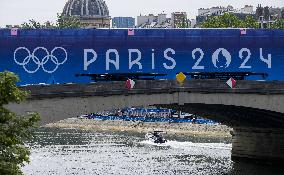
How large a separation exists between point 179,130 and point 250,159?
42.3m

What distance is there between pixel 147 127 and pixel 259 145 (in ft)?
170

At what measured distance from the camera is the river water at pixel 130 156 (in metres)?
62.9

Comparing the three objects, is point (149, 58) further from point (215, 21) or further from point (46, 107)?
point (215, 21)

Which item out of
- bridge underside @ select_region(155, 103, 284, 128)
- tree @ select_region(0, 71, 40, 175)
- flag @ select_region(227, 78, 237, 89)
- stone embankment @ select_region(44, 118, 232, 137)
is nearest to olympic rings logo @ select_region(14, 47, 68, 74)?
flag @ select_region(227, 78, 237, 89)

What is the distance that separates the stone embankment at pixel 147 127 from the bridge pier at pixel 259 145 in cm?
2951

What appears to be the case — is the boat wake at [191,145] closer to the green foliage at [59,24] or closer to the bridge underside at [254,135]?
the bridge underside at [254,135]

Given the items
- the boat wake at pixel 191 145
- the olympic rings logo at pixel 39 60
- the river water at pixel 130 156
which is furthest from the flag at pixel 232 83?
the boat wake at pixel 191 145

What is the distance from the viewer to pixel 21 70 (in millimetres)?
44000

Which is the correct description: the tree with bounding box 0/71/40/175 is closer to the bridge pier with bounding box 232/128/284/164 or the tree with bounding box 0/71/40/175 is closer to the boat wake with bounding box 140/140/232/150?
the bridge pier with bounding box 232/128/284/164

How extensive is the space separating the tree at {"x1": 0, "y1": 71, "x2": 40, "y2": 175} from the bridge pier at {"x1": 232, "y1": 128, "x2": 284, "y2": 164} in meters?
46.2

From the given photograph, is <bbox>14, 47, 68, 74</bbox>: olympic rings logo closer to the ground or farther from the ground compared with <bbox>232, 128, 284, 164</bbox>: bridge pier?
farther from the ground

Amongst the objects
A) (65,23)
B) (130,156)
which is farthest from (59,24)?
(130,156)

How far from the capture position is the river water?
6288 centimetres

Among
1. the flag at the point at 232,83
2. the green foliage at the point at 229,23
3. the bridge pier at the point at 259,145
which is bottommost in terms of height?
the bridge pier at the point at 259,145
